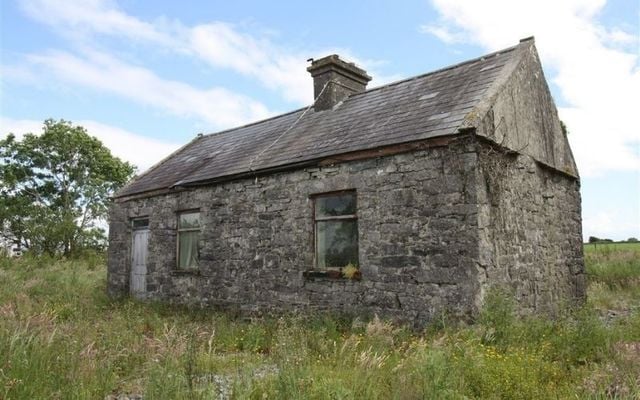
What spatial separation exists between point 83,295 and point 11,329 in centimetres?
884

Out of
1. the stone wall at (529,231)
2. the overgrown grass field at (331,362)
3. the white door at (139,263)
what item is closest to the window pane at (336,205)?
the overgrown grass field at (331,362)

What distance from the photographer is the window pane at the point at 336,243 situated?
8.71m

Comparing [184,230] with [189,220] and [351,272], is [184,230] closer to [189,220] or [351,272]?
[189,220]

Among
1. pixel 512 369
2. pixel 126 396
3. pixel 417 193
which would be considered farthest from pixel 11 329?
pixel 417 193

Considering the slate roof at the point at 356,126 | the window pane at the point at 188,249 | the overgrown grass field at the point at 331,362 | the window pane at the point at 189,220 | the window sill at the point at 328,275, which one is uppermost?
the slate roof at the point at 356,126

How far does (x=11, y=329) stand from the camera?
16.9 feet

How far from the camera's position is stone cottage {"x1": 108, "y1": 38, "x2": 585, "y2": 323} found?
7.55 m

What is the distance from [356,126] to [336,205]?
1914 millimetres

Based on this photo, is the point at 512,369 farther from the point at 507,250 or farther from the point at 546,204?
the point at 546,204

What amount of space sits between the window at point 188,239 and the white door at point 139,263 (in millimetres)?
1527

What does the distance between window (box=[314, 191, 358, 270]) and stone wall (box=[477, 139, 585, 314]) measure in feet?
7.68

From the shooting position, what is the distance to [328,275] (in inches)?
348

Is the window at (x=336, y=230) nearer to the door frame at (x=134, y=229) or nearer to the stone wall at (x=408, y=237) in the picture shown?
the stone wall at (x=408, y=237)

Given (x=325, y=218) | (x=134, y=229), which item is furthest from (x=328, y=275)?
(x=134, y=229)
